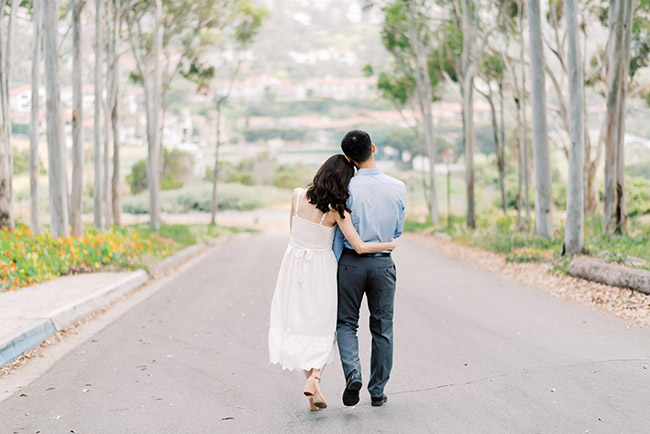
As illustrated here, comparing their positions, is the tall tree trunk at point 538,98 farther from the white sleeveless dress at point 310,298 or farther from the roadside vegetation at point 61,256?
the white sleeveless dress at point 310,298

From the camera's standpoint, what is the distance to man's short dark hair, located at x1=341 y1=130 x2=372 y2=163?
18.2ft

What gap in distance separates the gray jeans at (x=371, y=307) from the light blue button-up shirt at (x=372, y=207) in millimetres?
152

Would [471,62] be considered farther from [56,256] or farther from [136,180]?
[136,180]

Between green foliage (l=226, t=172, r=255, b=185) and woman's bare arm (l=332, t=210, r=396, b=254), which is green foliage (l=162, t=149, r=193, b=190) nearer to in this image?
green foliage (l=226, t=172, r=255, b=185)

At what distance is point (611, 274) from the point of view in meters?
11.3

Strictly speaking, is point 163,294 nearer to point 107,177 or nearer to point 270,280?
point 270,280

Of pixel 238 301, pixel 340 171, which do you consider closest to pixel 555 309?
pixel 238 301

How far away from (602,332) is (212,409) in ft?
15.3

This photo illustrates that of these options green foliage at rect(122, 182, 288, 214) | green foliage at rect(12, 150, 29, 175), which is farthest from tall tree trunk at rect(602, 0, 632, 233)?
green foliage at rect(12, 150, 29, 175)

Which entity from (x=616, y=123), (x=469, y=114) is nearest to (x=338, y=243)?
(x=616, y=123)

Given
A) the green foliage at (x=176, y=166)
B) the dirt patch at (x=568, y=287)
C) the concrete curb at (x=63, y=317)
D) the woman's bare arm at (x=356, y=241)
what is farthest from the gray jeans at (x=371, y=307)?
the green foliage at (x=176, y=166)

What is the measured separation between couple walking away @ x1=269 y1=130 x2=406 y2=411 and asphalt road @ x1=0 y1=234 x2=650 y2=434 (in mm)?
421

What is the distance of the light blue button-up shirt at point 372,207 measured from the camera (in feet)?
18.0

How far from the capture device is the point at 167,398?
6.00 meters
